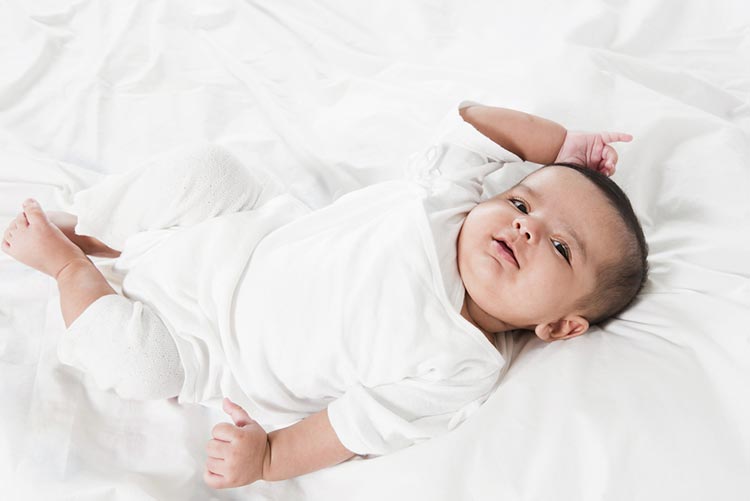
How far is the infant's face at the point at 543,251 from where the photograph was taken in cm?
104

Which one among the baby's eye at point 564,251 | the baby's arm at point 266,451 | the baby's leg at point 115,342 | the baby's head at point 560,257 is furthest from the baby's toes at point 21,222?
the baby's eye at point 564,251

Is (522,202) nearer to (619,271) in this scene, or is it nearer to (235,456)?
(619,271)

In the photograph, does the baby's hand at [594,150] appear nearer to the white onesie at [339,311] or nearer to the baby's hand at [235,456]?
the white onesie at [339,311]

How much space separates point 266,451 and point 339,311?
22cm

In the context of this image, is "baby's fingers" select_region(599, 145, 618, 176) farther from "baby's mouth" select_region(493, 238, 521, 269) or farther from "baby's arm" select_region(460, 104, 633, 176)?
"baby's mouth" select_region(493, 238, 521, 269)

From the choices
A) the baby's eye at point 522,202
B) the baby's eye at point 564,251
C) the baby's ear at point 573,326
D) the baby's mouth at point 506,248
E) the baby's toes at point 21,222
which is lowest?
the baby's toes at point 21,222

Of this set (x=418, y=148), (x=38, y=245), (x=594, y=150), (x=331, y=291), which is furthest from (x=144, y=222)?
(x=594, y=150)

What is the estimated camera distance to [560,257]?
1.05 metres

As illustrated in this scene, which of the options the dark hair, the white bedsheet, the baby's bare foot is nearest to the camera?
the white bedsheet

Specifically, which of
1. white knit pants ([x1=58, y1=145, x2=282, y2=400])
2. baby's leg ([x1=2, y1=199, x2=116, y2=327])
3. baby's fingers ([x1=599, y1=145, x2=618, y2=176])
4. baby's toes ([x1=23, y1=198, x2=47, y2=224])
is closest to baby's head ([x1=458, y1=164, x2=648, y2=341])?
baby's fingers ([x1=599, y1=145, x2=618, y2=176])

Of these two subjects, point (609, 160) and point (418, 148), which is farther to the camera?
point (418, 148)

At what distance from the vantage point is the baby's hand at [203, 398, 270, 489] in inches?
38.7

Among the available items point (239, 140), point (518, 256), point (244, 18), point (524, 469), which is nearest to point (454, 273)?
point (518, 256)

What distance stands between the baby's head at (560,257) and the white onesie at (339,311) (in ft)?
0.20
